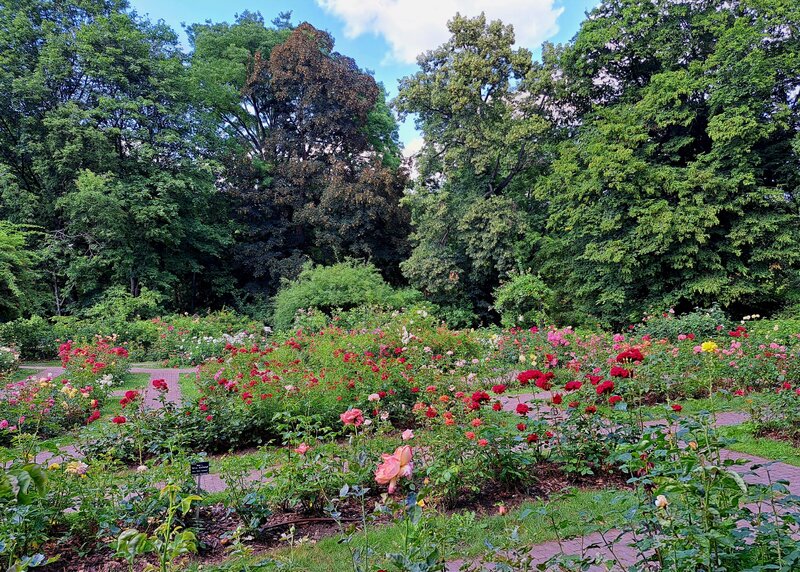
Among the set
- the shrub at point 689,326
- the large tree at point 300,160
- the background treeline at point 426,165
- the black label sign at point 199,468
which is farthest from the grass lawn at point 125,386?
the shrub at point 689,326

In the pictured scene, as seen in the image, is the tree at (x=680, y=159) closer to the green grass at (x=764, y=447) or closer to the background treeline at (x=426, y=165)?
the background treeline at (x=426, y=165)

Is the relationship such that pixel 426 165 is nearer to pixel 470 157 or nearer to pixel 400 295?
pixel 470 157

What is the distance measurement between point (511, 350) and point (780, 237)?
24.9 ft

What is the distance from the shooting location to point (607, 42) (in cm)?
1321

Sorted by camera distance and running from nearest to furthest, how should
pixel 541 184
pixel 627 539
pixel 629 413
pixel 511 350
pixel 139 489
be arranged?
pixel 627 539, pixel 139 489, pixel 629 413, pixel 511 350, pixel 541 184

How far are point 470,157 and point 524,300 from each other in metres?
5.09

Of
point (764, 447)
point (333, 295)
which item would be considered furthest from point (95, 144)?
point (764, 447)

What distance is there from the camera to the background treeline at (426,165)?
1132 cm

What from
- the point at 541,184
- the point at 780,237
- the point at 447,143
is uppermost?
the point at 447,143

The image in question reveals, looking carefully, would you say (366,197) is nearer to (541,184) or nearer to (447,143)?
(447,143)

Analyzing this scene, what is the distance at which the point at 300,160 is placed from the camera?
19.4 metres

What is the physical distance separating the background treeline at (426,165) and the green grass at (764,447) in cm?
801

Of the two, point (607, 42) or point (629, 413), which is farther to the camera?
point (607, 42)

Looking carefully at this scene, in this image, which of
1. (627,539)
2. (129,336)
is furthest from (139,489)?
(129,336)
